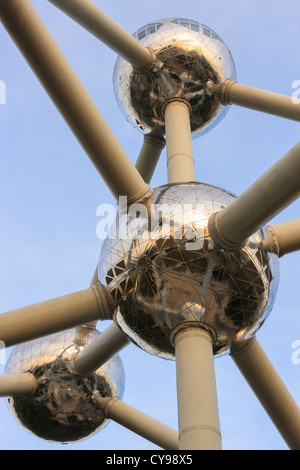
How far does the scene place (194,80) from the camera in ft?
32.3

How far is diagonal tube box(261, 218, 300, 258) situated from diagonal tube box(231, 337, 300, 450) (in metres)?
0.96

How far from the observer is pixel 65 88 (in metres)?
5.88

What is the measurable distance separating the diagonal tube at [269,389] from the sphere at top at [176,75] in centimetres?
420

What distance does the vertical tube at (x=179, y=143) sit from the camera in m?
8.23

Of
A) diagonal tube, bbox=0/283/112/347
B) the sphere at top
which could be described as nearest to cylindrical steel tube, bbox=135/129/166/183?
the sphere at top

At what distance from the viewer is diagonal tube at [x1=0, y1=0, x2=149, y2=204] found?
18.9ft

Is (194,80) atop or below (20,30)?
atop

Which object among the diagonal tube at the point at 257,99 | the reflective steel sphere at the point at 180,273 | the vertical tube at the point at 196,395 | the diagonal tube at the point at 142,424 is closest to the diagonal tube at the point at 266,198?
the reflective steel sphere at the point at 180,273

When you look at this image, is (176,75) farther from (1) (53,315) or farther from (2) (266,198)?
(2) (266,198)

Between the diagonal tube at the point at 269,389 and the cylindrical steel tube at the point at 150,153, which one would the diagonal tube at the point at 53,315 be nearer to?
the diagonal tube at the point at 269,389

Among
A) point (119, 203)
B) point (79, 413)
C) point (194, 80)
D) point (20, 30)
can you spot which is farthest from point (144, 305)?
point (194, 80)

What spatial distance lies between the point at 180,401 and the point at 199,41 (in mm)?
6231
